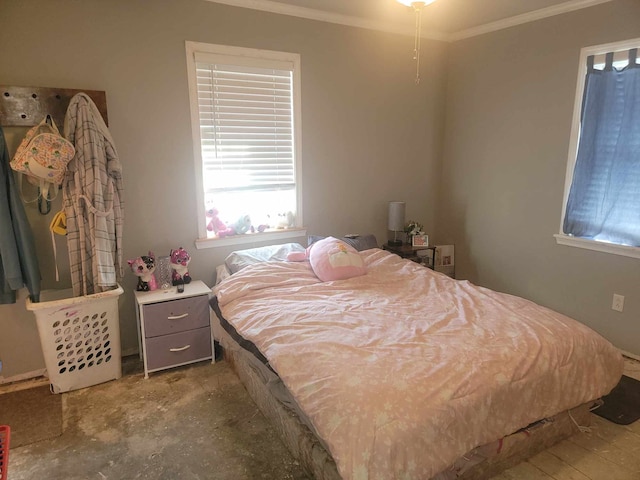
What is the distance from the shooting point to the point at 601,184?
2969 millimetres

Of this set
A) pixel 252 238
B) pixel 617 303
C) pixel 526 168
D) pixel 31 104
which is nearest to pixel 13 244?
pixel 31 104

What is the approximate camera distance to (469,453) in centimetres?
165

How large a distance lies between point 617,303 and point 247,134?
9.76 ft

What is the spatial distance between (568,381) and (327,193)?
7.46ft

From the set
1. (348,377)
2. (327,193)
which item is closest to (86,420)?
(348,377)

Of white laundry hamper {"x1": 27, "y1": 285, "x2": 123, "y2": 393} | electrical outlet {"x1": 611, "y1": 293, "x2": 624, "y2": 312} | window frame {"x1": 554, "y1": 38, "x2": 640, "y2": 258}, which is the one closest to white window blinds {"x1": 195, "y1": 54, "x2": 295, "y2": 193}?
white laundry hamper {"x1": 27, "y1": 285, "x2": 123, "y2": 393}

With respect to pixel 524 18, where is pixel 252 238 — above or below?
below

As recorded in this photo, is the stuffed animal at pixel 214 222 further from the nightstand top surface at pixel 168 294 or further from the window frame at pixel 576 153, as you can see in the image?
the window frame at pixel 576 153

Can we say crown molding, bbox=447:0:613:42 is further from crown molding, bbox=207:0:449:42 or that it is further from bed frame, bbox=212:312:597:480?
bed frame, bbox=212:312:597:480

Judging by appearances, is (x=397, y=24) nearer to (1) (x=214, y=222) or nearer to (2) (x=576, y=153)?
(2) (x=576, y=153)

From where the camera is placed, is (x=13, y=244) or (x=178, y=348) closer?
(x=13, y=244)

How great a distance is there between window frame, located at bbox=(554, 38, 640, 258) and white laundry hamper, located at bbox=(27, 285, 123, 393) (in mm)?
3235

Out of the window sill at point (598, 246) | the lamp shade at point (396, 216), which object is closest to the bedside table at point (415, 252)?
the lamp shade at point (396, 216)

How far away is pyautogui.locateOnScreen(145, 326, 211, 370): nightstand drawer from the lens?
2.70 m
